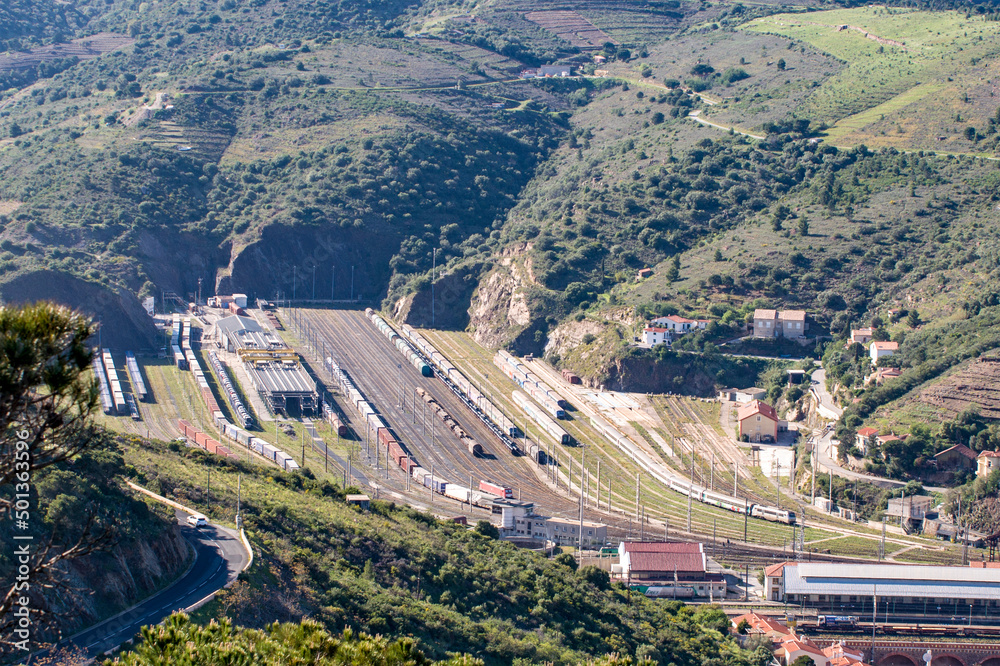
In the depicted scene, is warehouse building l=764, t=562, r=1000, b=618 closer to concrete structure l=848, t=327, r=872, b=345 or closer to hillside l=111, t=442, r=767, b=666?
hillside l=111, t=442, r=767, b=666

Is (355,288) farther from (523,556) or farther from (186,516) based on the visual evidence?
(186,516)

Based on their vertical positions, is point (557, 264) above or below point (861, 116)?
below

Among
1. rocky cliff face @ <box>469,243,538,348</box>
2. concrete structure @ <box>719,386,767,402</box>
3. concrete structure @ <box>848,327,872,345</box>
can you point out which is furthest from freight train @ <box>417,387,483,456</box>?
concrete structure @ <box>848,327,872,345</box>

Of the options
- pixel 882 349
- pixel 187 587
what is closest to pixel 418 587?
pixel 187 587

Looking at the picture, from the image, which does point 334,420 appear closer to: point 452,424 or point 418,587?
point 452,424

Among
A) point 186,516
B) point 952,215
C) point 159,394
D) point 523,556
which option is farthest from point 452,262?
point 186,516

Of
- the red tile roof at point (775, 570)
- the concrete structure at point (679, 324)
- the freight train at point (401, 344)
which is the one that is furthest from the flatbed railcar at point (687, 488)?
the freight train at point (401, 344)
